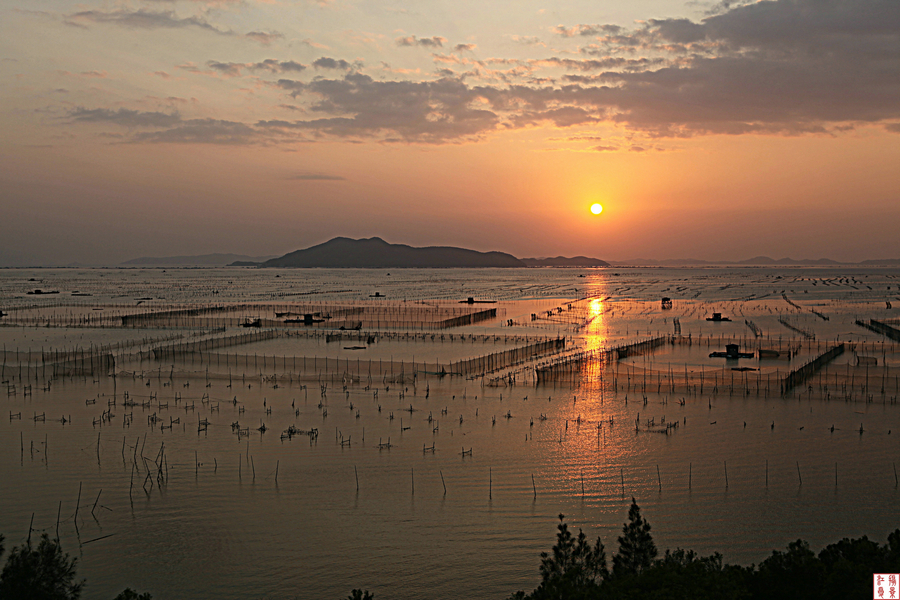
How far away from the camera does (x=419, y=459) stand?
1672 centimetres

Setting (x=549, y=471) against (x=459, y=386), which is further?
(x=459, y=386)

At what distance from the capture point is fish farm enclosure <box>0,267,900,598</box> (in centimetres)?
1197

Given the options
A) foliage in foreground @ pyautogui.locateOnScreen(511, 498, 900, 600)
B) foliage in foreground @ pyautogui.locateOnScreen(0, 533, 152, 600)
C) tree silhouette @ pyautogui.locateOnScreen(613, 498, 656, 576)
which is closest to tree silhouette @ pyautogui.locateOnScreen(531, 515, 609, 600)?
foliage in foreground @ pyautogui.locateOnScreen(511, 498, 900, 600)

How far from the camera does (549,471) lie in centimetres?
1586

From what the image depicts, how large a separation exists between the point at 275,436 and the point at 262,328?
27.1 metres

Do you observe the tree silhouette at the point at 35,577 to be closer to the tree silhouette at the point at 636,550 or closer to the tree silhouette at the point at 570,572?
the tree silhouette at the point at 570,572

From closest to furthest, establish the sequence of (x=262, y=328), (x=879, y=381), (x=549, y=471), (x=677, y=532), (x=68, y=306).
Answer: (x=677, y=532) → (x=549, y=471) → (x=879, y=381) → (x=262, y=328) → (x=68, y=306)

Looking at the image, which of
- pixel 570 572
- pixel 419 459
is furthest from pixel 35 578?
pixel 419 459

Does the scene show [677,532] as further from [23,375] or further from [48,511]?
[23,375]

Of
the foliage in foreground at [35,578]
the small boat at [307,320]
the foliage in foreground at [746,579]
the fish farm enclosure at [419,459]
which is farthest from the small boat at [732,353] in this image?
the foliage in foreground at [35,578]

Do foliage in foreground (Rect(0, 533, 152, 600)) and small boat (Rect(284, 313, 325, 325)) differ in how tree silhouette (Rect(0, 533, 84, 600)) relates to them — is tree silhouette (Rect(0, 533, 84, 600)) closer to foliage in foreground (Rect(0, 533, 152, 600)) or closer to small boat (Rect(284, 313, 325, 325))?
foliage in foreground (Rect(0, 533, 152, 600))

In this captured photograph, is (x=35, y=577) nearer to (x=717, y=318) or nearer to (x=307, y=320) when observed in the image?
(x=307, y=320)


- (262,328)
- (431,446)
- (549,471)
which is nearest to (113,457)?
(431,446)

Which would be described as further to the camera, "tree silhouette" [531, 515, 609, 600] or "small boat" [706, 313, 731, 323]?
"small boat" [706, 313, 731, 323]
